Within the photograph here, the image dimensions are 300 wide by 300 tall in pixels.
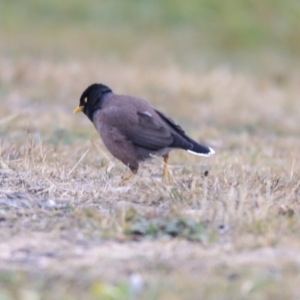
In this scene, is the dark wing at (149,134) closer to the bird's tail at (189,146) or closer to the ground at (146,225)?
the bird's tail at (189,146)

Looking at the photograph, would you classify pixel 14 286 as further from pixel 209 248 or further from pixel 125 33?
pixel 125 33

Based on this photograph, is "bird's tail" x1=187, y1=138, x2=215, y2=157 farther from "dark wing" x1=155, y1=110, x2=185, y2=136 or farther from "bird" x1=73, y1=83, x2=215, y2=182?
"dark wing" x1=155, y1=110, x2=185, y2=136

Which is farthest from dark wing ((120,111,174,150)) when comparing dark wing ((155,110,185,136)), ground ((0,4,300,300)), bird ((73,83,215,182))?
ground ((0,4,300,300))

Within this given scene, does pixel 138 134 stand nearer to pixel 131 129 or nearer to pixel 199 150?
pixel 131 129

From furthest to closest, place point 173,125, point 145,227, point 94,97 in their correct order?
point 94,97, point 173,125, point 145,227

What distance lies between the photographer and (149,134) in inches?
284

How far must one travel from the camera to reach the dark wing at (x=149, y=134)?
7.20 m

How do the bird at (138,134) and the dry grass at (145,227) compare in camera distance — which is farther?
the bird at (138,134)

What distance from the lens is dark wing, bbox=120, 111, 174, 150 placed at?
284 inches

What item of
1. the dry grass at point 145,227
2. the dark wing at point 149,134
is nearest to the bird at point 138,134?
the dark wing at point 149,134

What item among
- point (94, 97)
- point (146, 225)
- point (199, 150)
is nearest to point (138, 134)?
point (199, 150)

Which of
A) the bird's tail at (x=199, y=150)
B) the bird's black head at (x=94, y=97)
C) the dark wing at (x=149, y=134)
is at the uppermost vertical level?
the bird's black head at (x=94, y=97)

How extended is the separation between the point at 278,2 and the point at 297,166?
66.5 ft

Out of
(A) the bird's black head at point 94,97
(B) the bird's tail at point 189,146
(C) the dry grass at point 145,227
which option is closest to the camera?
(C) the dry grass at point 145,227
